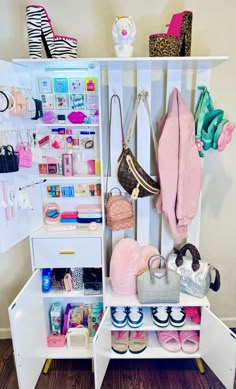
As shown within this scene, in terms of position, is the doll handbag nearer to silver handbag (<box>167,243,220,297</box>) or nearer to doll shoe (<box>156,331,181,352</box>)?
silver handbag (<box>167,243,220,297</box>)

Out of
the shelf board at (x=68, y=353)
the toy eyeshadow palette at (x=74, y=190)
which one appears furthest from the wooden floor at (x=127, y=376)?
the toy eyeshadow palette at (x=74, y=190)

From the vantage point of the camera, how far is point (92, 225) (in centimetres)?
173

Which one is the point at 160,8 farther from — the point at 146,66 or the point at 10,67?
the point at 10,67

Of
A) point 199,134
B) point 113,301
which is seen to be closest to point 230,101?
point 199,134

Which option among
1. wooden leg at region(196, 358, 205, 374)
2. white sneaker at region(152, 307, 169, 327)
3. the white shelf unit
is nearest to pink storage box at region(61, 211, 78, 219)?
the white shelf unit

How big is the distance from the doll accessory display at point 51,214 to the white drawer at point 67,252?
0.58 feet

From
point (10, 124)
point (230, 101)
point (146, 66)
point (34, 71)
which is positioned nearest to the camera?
point (10, 124)

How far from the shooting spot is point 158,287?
5.55 feet

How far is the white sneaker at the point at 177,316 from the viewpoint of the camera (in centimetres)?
179

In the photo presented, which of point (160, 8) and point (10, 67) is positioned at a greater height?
point (160, 8)

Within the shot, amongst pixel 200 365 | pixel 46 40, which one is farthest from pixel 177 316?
pixel 46 40

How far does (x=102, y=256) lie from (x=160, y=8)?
1450 millimetres

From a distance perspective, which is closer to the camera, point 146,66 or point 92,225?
point 146,66

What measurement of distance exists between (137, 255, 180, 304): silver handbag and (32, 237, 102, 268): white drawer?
276 mm
